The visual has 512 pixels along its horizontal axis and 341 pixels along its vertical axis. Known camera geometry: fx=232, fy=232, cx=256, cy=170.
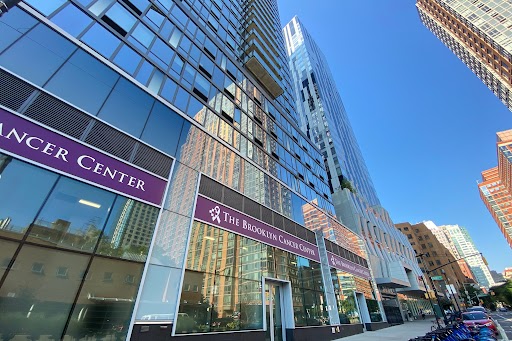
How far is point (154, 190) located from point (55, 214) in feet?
11.6

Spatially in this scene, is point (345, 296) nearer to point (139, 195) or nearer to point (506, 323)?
point (139, 195)

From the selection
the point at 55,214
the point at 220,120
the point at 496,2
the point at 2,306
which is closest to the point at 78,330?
the point at 2,306

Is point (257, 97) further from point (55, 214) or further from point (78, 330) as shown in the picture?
point (78, 330)

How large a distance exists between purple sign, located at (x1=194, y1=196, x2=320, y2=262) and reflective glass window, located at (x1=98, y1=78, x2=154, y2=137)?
4.82 m

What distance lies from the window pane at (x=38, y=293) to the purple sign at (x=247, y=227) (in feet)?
17.8

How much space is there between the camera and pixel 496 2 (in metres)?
56.2

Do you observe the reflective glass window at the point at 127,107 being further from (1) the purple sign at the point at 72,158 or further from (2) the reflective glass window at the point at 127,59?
(1) the purple sign at the point at 72,158

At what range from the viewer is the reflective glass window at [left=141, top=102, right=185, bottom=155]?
11.8 m

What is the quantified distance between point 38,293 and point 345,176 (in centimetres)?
4785

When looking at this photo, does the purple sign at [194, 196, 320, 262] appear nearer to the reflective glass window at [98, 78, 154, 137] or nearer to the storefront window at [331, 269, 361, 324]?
the storefront window at [331, 269, 361, 324]

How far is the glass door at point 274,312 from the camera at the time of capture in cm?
1354

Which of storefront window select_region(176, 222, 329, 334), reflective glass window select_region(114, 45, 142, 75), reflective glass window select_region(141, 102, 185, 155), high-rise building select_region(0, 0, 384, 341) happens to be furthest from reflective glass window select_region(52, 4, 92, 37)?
storefront window select_region(176, 222, 329, 334)

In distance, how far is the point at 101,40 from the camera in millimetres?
11766

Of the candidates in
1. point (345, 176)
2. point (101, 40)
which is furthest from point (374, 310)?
point (101, 40)
